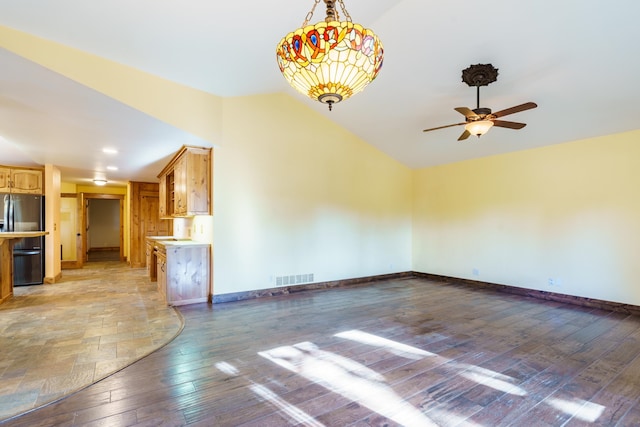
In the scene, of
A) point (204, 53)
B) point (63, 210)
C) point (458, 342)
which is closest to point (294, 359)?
point (458, 342)

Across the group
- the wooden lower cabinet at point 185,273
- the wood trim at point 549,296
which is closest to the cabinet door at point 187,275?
the wooden lower cabinet at point 185,273

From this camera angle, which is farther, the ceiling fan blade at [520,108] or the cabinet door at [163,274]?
the cabinet door at [163,274]

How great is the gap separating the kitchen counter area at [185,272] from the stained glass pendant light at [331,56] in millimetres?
3690

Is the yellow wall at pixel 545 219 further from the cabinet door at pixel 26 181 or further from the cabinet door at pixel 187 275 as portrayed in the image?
the cabinet door at pixel 26 181

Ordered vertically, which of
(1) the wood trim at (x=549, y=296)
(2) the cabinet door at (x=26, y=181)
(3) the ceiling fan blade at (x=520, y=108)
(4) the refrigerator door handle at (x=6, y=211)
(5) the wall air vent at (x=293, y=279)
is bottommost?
(1) the wood trim at (x=549, y=296)

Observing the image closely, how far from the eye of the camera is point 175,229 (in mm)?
7430

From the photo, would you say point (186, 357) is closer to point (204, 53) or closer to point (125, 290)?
point (204, 53)

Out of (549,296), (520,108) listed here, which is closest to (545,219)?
(549,296)

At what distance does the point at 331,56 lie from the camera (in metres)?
1.58

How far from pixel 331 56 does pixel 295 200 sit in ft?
13.4

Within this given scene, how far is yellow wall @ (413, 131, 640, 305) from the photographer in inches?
177

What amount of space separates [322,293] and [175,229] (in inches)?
165

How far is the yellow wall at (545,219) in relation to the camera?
14.8ft

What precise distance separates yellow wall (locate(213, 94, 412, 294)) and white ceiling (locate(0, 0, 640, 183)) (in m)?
0.62
